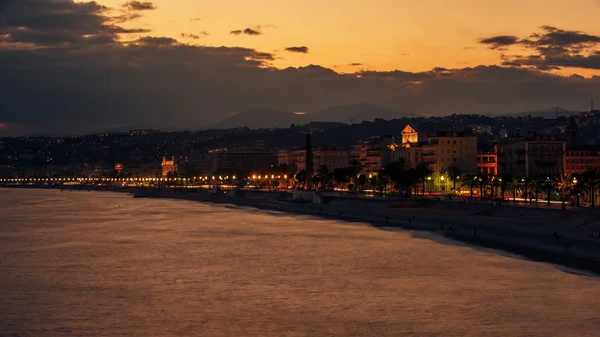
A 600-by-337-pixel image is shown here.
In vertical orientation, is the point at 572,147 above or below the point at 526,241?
above

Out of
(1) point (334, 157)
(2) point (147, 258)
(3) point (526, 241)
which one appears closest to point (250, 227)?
(2) point (147, 258)

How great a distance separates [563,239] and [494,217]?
2039 centimetres

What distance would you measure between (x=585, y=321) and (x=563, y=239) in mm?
19987

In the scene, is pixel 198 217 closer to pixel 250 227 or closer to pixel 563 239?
pixel 250 227

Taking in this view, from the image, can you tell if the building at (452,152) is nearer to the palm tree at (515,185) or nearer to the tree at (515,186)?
the tree at (515,186)

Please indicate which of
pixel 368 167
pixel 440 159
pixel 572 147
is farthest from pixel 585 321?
pixel 368 167

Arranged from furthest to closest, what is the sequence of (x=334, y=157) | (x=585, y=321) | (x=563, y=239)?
(x=334, y=157)
(x=563, y=239)
(x=585, y=321)

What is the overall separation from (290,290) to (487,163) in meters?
92.6

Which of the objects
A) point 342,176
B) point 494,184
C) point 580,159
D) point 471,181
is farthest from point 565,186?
point 342,176

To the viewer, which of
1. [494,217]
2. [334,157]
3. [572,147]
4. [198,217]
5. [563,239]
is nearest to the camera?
[563,239]

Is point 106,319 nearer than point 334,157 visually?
Yes

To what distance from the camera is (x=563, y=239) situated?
48562 millimetres

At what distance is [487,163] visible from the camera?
12538 cm

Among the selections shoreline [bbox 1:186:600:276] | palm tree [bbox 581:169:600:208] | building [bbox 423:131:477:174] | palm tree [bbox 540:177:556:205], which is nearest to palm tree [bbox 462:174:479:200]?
shoreline [bbox 1:186:600:276]
